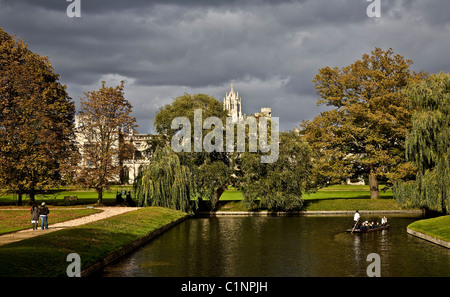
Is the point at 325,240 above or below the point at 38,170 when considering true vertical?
below

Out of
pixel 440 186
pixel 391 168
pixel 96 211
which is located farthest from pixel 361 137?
pixel 96 211

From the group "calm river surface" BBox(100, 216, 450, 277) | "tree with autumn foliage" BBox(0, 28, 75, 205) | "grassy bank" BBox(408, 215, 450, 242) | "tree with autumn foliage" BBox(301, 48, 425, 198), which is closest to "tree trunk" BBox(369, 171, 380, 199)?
"tree with autumn foliage" BBox(301, 48, 425, 198)

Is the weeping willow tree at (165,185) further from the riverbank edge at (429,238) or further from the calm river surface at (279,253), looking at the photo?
the riverbank edge at (429,238)

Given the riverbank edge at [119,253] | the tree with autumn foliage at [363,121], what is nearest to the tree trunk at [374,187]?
the tree with autumn foliage at [363,121]

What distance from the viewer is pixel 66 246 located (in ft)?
78.3

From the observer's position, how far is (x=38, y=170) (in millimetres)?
49188

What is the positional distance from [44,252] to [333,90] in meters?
45.6

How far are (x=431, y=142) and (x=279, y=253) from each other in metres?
22.3

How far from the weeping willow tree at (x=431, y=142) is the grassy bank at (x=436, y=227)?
394 centimetres

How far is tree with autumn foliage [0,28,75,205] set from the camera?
48750mm

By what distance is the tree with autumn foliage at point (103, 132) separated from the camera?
52500 millimetres

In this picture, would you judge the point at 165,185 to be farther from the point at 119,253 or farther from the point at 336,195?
the point at 336,195

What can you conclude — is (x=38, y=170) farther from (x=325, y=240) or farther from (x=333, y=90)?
(x=333, y=90)

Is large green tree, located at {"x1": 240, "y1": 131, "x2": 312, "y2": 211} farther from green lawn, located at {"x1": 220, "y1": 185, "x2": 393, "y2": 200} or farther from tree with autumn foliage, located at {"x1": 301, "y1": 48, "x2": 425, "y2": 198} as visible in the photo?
green lawn, located at {"x1": 220, "y1": 185, "x2": 393, "y2": 200}
